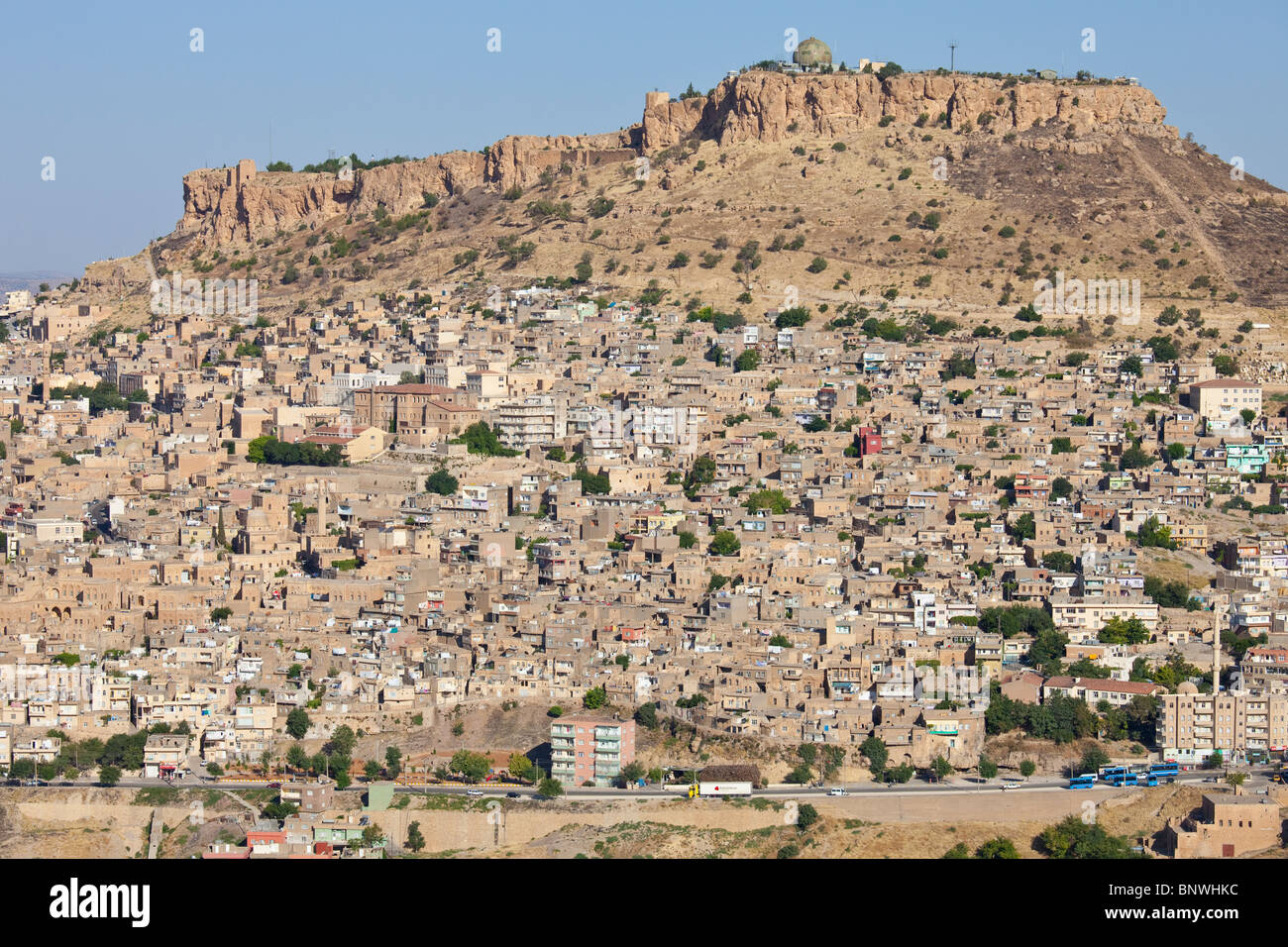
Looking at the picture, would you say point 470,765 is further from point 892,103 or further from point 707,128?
point 707,128

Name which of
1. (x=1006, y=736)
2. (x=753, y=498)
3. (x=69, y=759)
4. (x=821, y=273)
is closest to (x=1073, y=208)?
(x=821, y=273)

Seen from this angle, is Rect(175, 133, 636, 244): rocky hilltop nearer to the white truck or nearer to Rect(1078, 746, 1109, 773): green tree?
Rect(1078, 746, 1109, 773): green tree

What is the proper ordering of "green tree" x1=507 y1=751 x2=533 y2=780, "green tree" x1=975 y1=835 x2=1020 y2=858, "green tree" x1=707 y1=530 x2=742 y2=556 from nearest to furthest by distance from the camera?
"green tree" x1=975 y1=835 x2=1020 y2=858 → "green tree" x1=507 y1=751 x2=533 y2=780 → "green tree" x1=707 y1=530 x2=742 y2=556

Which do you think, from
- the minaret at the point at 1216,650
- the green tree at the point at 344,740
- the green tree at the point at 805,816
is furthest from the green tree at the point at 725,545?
the green tree at the point at 805,816

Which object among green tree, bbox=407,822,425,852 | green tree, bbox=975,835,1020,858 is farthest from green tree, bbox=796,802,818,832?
green tree, bbox=407,822,425,852

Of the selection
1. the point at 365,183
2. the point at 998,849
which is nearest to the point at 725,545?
the point at 998,849

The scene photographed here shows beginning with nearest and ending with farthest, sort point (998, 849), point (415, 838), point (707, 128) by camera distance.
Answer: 1. point (998, 849)
2. point (415, 838)
3. point (707, 128)
